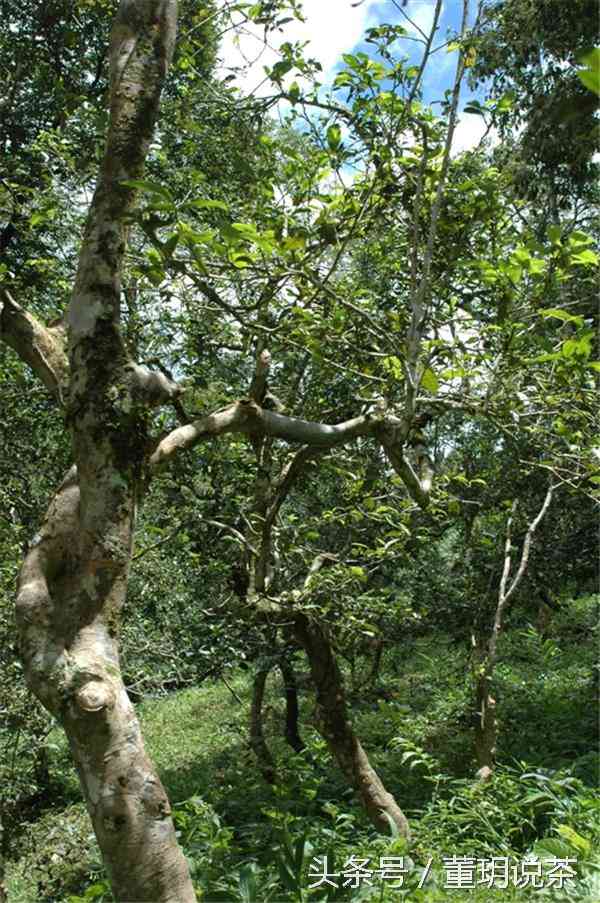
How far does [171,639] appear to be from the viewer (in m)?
6.27

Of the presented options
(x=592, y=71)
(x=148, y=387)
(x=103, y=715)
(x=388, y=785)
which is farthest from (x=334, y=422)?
(x=592, y=71)

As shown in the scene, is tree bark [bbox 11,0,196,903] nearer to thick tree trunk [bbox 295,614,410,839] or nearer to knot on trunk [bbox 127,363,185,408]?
knot on trunk [bbox 127,363,185,408]

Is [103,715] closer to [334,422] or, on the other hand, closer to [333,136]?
[333,136]

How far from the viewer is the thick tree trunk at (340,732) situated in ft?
16.6

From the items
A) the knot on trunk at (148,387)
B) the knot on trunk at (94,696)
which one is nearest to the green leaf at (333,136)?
the knot on trunk at (148,387)

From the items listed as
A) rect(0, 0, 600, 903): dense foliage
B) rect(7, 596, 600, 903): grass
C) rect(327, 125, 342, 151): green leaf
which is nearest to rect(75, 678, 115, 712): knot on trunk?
rect(0, 0, 600, 903): dense foliage

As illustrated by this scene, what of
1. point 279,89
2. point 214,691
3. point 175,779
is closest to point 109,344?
point 279,89

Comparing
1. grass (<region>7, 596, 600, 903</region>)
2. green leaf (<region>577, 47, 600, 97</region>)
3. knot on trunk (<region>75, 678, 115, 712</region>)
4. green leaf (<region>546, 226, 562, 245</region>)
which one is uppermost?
green leaf (<region>546, 226, 562, 245</region>)

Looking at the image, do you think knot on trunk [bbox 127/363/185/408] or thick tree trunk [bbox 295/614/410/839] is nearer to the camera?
knot on trunk [bbox 127/363/185/408]

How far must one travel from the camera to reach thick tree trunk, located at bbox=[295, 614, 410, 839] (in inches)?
199

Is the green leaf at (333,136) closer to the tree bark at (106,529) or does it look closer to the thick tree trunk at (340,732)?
the tree bark at (106,529)

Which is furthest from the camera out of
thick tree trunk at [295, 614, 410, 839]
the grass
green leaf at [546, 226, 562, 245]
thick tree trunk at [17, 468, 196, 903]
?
thick tree trunk at [295, 614, 410, 839]

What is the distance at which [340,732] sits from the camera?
5.18 meters

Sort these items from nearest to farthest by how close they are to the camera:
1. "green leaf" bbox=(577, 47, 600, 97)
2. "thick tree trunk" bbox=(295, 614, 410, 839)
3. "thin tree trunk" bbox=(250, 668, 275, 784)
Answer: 1. "green leaf" bbox=(577, 47, 600, 97)
2. "thick tree trunk" bbox=(295, 614, 410, 839)
3. "thin tree trunk" bbox=(250, 668, 275, 784)
